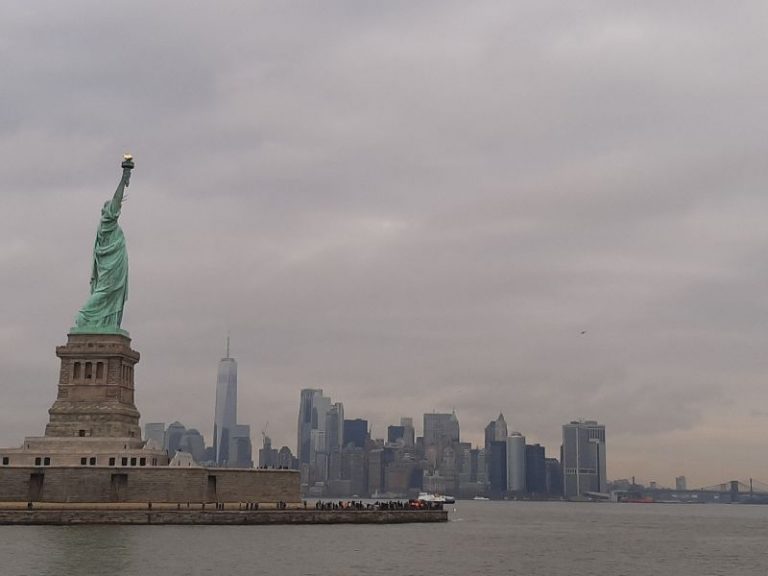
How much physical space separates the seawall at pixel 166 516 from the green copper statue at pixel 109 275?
55.5 ft

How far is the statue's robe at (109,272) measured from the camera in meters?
84.9

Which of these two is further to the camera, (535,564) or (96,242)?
(96,242)

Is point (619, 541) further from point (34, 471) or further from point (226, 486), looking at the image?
point (34, 471)

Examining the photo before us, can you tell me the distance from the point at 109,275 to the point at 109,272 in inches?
9.5

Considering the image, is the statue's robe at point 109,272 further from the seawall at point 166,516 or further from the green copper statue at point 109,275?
the seawall at point 166,516

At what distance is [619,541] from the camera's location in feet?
278

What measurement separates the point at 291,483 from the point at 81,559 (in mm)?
32054

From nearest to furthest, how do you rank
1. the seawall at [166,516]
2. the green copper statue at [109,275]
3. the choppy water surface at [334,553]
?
1. the choppy water surface at [334,553]
2. the seawall at [166,516]
3. the green copper statue at [109,275]

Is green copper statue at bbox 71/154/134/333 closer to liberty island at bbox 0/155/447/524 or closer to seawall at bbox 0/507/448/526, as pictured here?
liberty island at bbox 0/155/447/524

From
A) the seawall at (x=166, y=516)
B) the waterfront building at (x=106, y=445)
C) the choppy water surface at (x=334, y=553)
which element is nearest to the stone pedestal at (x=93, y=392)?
the waterfront building at (x=106, y=445)

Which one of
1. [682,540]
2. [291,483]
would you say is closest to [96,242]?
[291,483]

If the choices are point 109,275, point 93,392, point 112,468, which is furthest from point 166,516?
point 109,275

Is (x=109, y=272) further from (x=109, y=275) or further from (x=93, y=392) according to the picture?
(x=93, y=392)

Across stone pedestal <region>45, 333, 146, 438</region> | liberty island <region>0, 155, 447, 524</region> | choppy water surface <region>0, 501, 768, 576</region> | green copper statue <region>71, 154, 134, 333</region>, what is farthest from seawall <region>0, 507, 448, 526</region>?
green copper statue <region>71, 154, 134, 333</region>
